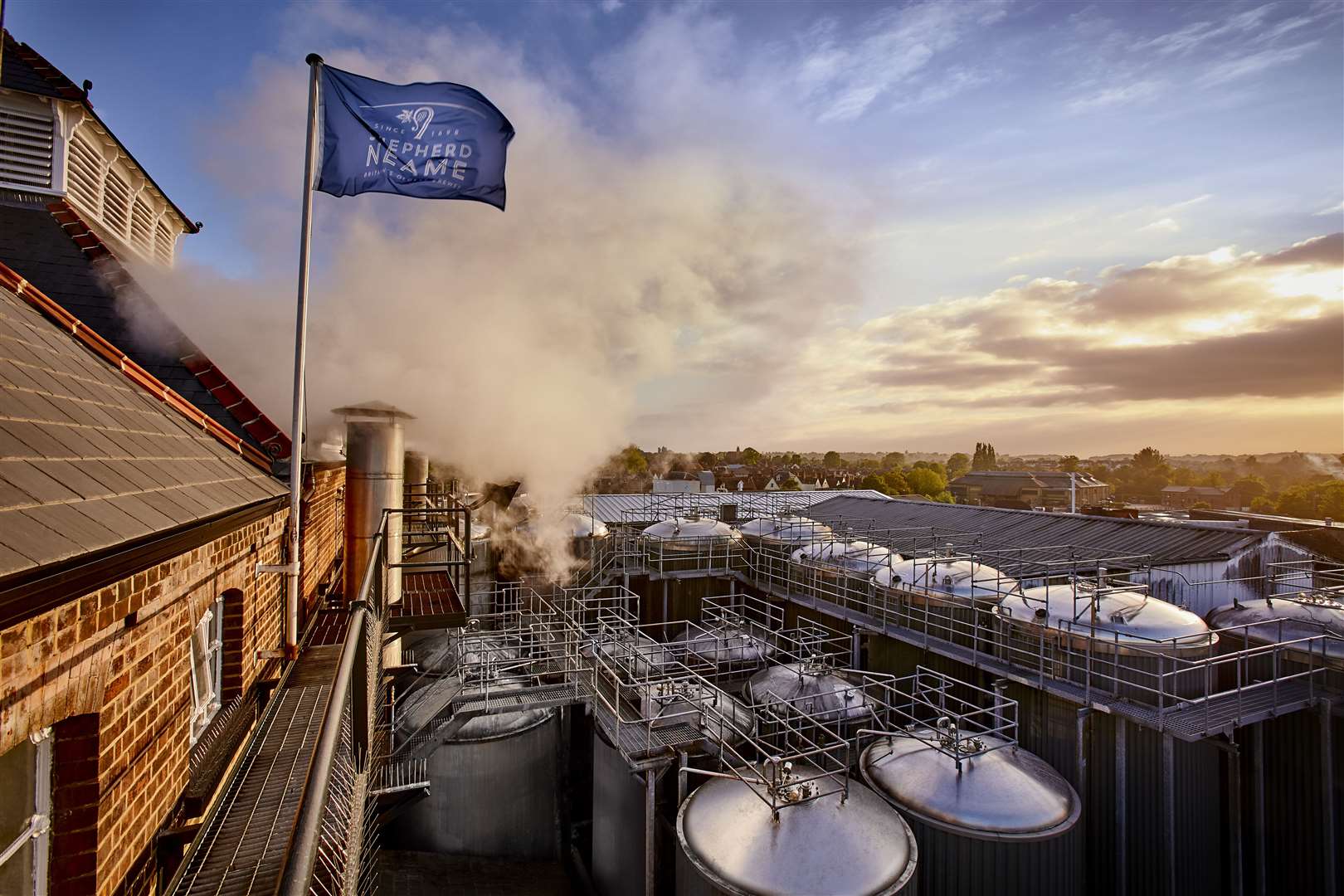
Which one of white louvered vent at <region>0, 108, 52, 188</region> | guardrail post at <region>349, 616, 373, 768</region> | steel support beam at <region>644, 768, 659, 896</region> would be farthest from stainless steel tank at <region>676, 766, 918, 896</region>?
white louvered vent at <region>0, 108, 52, 188</region>

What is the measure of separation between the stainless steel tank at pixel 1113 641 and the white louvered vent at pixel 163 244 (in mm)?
17047

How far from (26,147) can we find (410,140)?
6471 millimetres

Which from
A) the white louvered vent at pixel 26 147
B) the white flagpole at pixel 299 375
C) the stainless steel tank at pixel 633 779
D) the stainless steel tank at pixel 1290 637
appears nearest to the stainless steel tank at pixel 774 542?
the stainless steel tank at pixel 633 779

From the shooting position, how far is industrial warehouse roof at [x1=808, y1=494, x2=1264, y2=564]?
1580 centimetres

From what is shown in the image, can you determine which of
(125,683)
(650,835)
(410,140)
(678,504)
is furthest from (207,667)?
(678,504)

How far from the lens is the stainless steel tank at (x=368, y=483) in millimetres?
8633

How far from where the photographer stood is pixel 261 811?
3.90 metres

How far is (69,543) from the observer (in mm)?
2158

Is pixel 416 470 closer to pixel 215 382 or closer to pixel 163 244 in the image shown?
pixel 215 382

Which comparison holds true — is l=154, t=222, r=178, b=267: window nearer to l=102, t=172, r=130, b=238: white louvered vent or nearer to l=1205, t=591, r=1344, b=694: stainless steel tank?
l=102, t=172, r=130, b=238: white louvered vent

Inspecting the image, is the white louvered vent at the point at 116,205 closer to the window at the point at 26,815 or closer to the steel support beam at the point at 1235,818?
the window at the point at 26,815

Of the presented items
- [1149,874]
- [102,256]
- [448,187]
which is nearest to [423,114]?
[448,187]

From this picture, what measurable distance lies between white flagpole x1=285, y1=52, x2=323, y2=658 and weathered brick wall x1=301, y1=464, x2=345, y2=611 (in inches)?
45.0

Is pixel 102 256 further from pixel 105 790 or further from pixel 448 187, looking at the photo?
pixel 105 790
